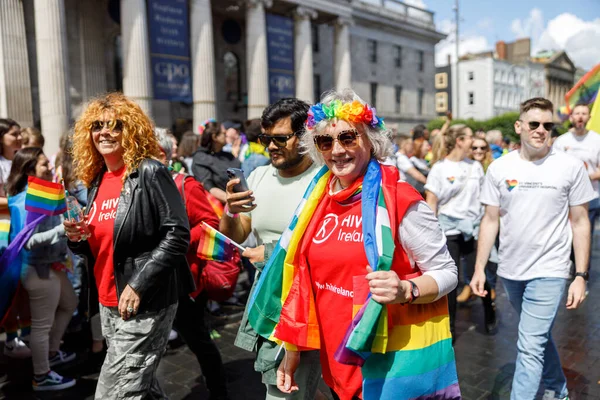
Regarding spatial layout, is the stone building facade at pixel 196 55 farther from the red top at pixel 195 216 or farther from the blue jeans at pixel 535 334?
the blue jeans at pixel 535 334

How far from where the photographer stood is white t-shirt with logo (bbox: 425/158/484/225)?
5.42 m

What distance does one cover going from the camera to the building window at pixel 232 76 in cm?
2838

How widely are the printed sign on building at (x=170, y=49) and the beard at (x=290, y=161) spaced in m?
19.1

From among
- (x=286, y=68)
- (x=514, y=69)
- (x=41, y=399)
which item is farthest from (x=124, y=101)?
(x=514, y=69)

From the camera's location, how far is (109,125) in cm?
300

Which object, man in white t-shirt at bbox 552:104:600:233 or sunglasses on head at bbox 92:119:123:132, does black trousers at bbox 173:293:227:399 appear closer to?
sunglasses on head at bbox 92:119:123:132

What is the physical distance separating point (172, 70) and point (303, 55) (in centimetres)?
877

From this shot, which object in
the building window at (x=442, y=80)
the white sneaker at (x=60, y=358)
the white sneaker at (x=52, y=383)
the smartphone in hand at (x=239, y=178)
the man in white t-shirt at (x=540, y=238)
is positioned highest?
the building window at (x=442, y=80)

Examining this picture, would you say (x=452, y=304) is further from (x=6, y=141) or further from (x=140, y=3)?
(x=140, y=3)

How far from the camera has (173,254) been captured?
2.89 m

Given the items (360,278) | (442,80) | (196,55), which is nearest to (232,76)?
(196,55)

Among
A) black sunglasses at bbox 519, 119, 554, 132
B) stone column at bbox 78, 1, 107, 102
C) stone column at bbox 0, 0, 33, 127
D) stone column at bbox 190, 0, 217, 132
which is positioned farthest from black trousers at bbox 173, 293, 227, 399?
stone column at bbox 78, 1, 107, 102

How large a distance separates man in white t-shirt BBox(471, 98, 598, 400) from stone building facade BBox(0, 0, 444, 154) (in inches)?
321

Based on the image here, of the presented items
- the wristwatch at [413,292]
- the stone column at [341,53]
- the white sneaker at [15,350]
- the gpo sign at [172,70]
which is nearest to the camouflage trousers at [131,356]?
the wristwatch at [413,292]
